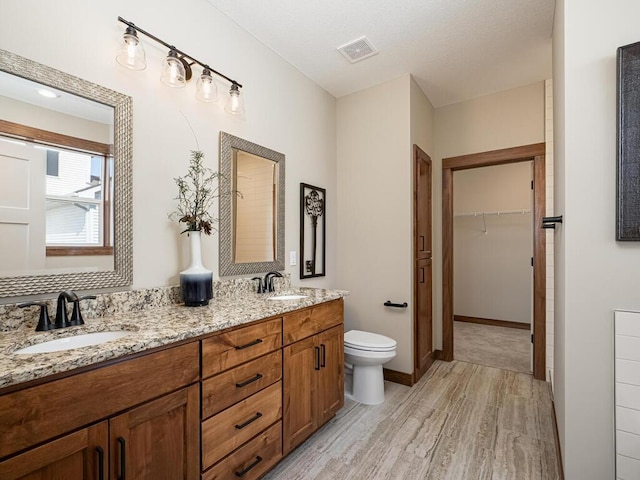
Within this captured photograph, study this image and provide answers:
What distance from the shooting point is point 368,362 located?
8.02 ft

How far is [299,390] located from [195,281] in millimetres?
860

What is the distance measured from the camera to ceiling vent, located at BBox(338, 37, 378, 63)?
2373mm

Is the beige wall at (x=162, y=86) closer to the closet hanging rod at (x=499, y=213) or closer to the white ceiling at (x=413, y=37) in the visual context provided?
the white ceiling at (x=413, y=37)

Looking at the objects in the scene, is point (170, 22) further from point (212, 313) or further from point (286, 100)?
point (212, 313)

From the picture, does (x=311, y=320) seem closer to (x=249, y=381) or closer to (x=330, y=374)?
(x=330, y=374)

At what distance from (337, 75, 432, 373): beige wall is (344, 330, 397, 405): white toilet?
41 centimetres

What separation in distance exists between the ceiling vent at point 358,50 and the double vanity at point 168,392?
1.91 m

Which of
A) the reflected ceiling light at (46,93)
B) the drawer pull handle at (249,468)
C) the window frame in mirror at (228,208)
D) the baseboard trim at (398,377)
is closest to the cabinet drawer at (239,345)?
the drawer pull handle at (249,468)

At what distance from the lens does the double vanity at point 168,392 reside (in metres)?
0.86

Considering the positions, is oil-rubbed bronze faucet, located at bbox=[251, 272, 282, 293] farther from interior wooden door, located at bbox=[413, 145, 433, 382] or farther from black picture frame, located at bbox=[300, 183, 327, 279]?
interior wooden door, located at bbox=[413, 145, 433, 382]

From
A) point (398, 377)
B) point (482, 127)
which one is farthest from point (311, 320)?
point (482, 127)

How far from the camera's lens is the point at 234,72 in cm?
214

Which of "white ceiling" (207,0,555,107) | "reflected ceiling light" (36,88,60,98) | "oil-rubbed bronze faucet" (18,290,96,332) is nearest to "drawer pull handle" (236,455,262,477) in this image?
"oil-rubbed bronze faucet" (18,290,96,332)

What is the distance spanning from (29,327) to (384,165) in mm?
Result: 2655
